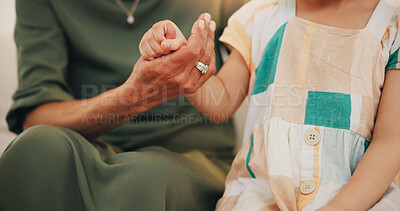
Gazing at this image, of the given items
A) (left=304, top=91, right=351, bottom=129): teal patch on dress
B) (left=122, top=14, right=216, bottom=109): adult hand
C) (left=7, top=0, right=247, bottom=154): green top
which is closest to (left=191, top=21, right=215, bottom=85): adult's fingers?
(left=122, top=14, right=216, bottom=109): adult hand

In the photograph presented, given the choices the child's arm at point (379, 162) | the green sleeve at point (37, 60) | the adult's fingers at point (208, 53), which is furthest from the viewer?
the green sleeve at point (37, 60)

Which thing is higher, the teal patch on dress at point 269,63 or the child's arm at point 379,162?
the teal patch on dress at point 269,63

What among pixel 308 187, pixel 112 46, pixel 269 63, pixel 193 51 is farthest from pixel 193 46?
pixel 112 46

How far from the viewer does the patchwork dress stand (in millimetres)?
708

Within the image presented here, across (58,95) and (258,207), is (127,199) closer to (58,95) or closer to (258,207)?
(258,207)

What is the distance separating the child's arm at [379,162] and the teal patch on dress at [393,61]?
0.03 feet

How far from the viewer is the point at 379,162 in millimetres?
688

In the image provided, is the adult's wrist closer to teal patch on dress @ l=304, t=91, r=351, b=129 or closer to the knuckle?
the knuckle

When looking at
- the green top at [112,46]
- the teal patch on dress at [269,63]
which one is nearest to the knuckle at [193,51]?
the teal patch on dress at [269,63]

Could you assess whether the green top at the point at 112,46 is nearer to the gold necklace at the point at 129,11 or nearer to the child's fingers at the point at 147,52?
the gold necklace at the point at 129,11

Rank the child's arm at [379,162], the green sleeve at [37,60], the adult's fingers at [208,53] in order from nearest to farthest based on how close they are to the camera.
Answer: the child's arm at [379,162] < the adult's fingers at [208,53] < the green sleeve at [37,60]

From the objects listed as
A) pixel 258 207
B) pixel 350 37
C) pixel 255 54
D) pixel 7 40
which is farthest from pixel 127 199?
pixel 7 40

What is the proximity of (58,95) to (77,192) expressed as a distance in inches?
Result: 15.1

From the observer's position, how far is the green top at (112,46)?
42.1 inches
